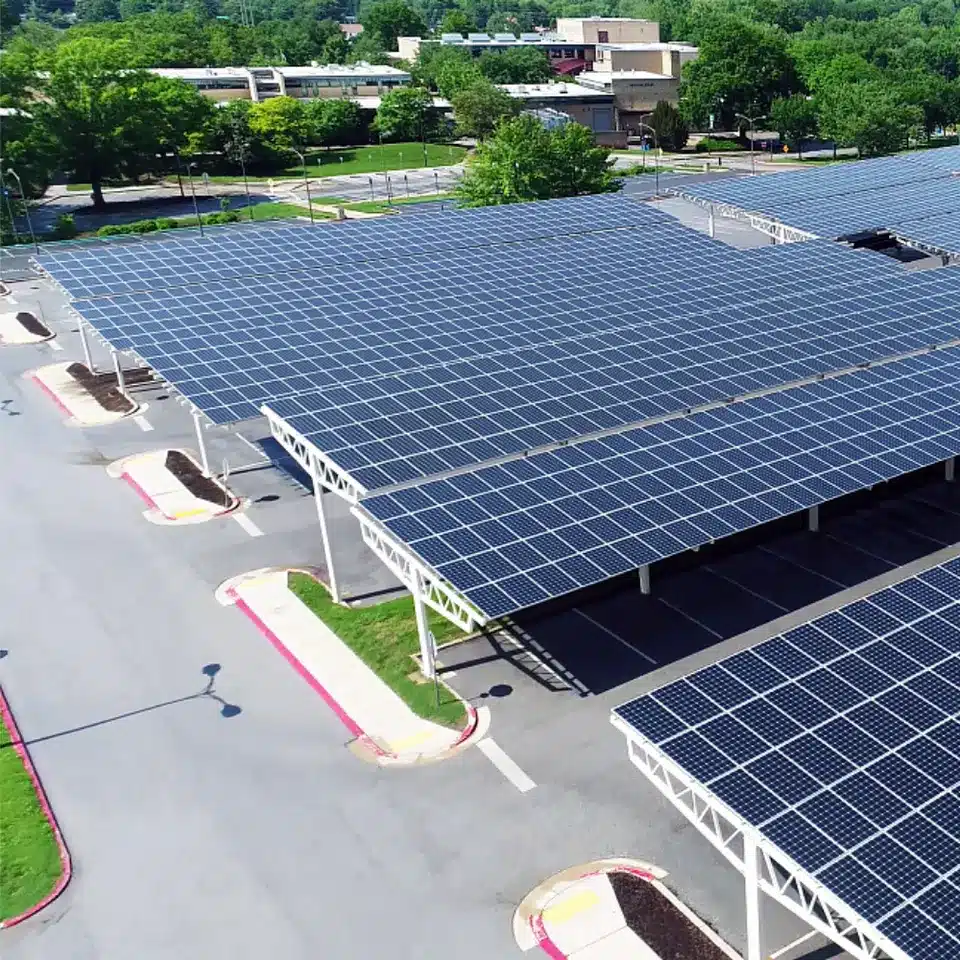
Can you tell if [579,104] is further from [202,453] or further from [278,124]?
[202,453]

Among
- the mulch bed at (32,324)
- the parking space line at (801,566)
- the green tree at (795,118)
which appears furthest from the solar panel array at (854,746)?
the green tree at (795,118)

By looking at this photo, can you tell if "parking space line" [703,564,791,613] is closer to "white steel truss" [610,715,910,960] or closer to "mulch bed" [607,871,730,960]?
"mulch bed" [607,871,730,960]

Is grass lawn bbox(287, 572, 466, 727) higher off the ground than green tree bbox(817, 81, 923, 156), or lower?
lower

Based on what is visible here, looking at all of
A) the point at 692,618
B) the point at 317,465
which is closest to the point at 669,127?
the point at 317,465

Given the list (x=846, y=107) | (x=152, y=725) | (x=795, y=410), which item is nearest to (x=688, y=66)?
(x=846, y=107)

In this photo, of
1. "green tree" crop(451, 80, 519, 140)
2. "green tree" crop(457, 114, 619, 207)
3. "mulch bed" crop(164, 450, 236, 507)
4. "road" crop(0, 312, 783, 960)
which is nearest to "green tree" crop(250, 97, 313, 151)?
"green tree" crop(451, 80, 519, 140)
